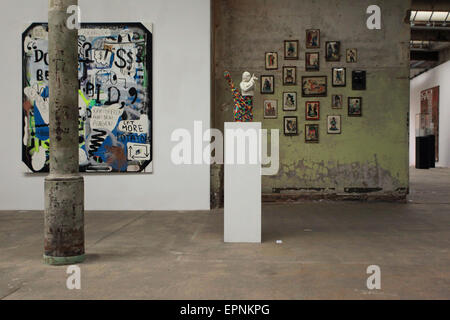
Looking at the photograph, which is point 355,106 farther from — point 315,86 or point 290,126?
point 290,126

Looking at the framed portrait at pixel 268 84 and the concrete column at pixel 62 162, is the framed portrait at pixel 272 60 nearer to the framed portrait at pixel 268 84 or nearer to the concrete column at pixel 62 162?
the framed portrait at pixel 268 84

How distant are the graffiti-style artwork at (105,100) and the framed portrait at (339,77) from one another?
124 inches

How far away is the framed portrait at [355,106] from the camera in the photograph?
7.37 metres

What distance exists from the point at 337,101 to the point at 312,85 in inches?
20.2

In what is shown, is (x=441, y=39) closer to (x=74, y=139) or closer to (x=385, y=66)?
(x=385, y=66)

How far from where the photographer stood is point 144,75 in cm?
657

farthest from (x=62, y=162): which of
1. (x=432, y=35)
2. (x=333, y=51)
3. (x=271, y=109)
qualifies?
(x=432, y=35)

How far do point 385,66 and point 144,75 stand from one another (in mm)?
4109

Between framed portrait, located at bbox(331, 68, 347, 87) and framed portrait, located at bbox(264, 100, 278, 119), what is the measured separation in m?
1.06

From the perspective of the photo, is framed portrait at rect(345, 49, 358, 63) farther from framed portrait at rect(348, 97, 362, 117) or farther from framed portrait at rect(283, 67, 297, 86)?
framed portrait at rect(283, 67, 297, 86)

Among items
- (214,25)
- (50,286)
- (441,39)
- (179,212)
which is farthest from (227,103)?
(441,39)

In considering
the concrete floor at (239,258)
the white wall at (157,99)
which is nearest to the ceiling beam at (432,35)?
the concrete floor at (239,258)

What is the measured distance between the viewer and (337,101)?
738 cm

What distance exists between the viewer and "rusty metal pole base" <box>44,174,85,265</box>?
137 inches
